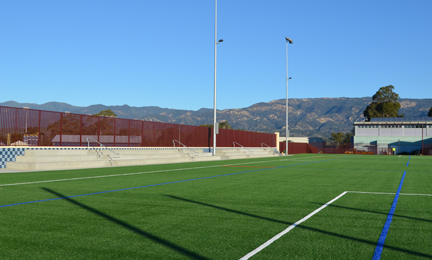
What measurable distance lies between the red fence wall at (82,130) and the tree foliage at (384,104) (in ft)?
356

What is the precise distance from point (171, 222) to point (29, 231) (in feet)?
7.31

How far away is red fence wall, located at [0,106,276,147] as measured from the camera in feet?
74.2

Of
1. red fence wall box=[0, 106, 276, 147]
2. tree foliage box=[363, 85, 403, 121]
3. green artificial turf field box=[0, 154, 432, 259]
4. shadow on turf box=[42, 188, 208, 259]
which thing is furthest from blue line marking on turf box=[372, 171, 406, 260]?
tree foliage box=[363, 85, 403, 121]

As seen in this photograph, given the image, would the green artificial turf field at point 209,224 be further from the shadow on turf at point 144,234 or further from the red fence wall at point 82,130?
the red fence wall at point 82,130

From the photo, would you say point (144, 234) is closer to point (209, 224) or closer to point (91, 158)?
point (209, 224)

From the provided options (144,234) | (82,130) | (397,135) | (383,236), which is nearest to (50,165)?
(82,130)

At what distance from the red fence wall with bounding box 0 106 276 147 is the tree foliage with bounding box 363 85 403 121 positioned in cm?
10850

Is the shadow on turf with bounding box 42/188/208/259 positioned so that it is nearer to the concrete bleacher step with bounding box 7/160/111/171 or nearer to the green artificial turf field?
the green artificial turf field

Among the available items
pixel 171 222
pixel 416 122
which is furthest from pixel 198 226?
pixel 416 122

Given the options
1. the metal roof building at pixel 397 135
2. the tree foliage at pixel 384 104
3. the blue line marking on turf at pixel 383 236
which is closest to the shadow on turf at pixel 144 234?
the blue line marking on turf at pixel 383 236

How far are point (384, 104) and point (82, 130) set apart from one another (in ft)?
416

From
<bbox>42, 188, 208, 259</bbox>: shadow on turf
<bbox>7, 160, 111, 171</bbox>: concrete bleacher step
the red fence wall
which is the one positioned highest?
the red fence wall

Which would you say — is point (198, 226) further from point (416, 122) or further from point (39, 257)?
point (416, 122)

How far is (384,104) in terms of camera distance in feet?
444
